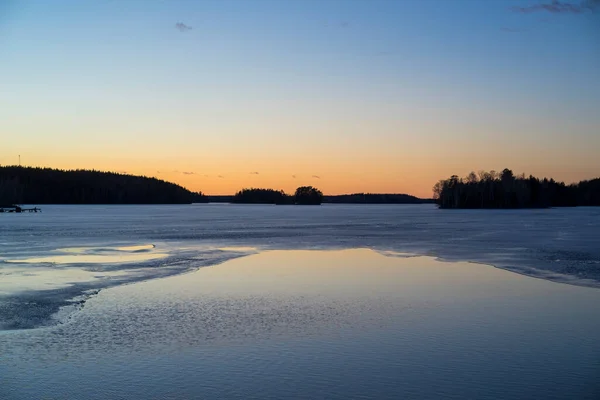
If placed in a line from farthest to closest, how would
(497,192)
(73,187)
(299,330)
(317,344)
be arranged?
(73,187) → (497,192) → (299,330) → (317,344)

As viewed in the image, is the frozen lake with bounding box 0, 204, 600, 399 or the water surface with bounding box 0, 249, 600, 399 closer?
the water surface with bounding box 0, 249, 600, 399

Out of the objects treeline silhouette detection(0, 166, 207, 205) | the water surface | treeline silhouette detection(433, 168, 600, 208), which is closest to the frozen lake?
the water surface

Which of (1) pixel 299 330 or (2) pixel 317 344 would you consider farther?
(1) pixel 299 330

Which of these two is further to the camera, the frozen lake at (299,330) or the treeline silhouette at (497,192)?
the treeline silhouette at (497,192)

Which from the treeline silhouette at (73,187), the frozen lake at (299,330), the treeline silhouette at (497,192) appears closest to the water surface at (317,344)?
the frozen lake at (299,330)

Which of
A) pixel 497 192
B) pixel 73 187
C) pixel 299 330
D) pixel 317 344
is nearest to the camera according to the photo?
pixel 317 344

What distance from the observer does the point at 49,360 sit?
25.8 feet

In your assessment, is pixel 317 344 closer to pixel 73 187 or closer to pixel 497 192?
pixel 497 192

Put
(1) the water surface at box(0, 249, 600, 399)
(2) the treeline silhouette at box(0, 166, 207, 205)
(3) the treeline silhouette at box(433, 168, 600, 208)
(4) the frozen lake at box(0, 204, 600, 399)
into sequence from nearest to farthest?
(1) the water surface at box(0, 249, 600, 399) → (4) the frozen lake at box(0, 204, 600, 399) → (3) the treeline silhouette at box(433, 168, 600, 208) → (2) the treeline silhouette at box(0, 166, 207, 205)

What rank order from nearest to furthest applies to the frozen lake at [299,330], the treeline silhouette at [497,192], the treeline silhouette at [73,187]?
the frozen lake at [299,330] → the treeline silhouette at [497,192] → the treeline silhouette at [73,187]

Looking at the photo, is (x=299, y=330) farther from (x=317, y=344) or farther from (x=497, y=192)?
(x=497, y=192)

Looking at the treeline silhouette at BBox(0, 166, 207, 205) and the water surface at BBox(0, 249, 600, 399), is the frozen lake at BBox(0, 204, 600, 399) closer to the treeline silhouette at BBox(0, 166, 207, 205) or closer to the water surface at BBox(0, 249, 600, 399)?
the water surface at BBox(0, 249, 600, 399)

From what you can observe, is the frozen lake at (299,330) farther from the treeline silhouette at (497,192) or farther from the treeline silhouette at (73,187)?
the treeline silhouette at (73,187)

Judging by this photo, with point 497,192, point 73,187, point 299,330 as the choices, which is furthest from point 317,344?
point 73,187
